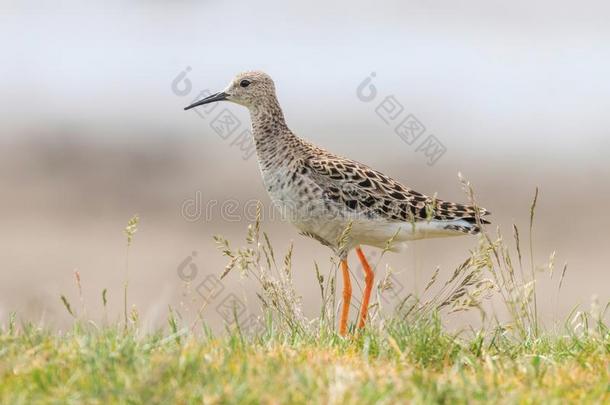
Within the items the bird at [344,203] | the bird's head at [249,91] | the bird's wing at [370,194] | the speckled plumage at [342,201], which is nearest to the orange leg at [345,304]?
the bird at [344,203]

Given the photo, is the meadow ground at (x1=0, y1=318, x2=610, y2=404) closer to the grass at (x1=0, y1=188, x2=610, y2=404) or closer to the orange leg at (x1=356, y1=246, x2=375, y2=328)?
the grass at (x1=0, y1=188, x2=610, y2=404)

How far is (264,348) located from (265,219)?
47.9 ft

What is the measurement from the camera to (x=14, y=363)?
529cm

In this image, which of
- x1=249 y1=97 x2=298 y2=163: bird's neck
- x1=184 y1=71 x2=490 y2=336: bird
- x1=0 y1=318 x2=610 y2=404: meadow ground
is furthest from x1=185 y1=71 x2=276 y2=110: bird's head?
x1=0 y1=318 x2=610 y2=404: meadow ground

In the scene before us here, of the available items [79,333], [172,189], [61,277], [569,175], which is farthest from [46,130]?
[79,333]

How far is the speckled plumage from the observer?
329 inches

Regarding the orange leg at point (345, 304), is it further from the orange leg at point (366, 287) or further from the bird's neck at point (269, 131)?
the bird's neck at point (269, 131)

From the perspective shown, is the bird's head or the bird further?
the bird's head

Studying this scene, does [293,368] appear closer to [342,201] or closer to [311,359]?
[311,359]

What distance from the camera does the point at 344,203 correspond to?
331 inches

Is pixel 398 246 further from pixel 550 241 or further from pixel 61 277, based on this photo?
pixel 550 241

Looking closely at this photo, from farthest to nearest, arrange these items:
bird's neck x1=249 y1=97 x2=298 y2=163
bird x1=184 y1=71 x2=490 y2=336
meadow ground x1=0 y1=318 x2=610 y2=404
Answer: bird's neck x1=249 y1=97 x2=298 y2=163, bird x1=184 y1=71 x2=490 y2=336, meadow ground x1=0 y1=318 x2=610 y2=404

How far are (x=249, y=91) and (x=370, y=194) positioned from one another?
1.48 metres

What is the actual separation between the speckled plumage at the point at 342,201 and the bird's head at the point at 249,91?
1.32 feet
